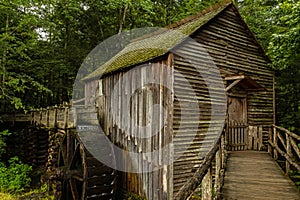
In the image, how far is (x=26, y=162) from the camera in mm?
14727

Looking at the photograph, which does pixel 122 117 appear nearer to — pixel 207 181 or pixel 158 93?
pixel 158 93

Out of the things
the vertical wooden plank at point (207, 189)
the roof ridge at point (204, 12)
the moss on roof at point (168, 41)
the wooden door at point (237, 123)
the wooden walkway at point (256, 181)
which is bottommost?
the wooden walkway at point (256, 181)

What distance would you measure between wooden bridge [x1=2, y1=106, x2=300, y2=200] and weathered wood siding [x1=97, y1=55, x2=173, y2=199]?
0.88 metres

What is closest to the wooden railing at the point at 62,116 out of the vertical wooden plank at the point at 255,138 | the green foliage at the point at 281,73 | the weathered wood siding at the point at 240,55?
the weathered wood siding at the point at 240,55

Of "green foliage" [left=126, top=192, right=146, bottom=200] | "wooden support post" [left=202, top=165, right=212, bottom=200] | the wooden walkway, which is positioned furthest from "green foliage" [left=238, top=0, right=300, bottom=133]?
"wooden support post" [left=202, top=165, right=212, bottom=200]

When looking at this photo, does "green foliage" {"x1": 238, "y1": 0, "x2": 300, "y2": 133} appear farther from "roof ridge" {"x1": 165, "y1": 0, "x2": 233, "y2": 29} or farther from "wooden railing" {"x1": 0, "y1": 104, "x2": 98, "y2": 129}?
"wooden railing" {"x1": 0, "y1": 104, "x2": 98, "y2": 129}

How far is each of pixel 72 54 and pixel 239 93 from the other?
13.1 metres

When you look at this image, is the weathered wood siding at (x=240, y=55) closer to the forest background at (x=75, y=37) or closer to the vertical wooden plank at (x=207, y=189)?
the forest background at (x=75, y=37)

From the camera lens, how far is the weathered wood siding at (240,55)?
8.96m

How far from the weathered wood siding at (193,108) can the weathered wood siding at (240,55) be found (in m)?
0.58

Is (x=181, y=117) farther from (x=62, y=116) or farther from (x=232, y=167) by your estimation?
(x=62, y=116)

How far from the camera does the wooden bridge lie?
165 inches

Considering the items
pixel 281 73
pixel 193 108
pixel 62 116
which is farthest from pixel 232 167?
pixel 281 73

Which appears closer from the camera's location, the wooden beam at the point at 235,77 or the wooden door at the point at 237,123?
the wooden beam at the point at 235,77
